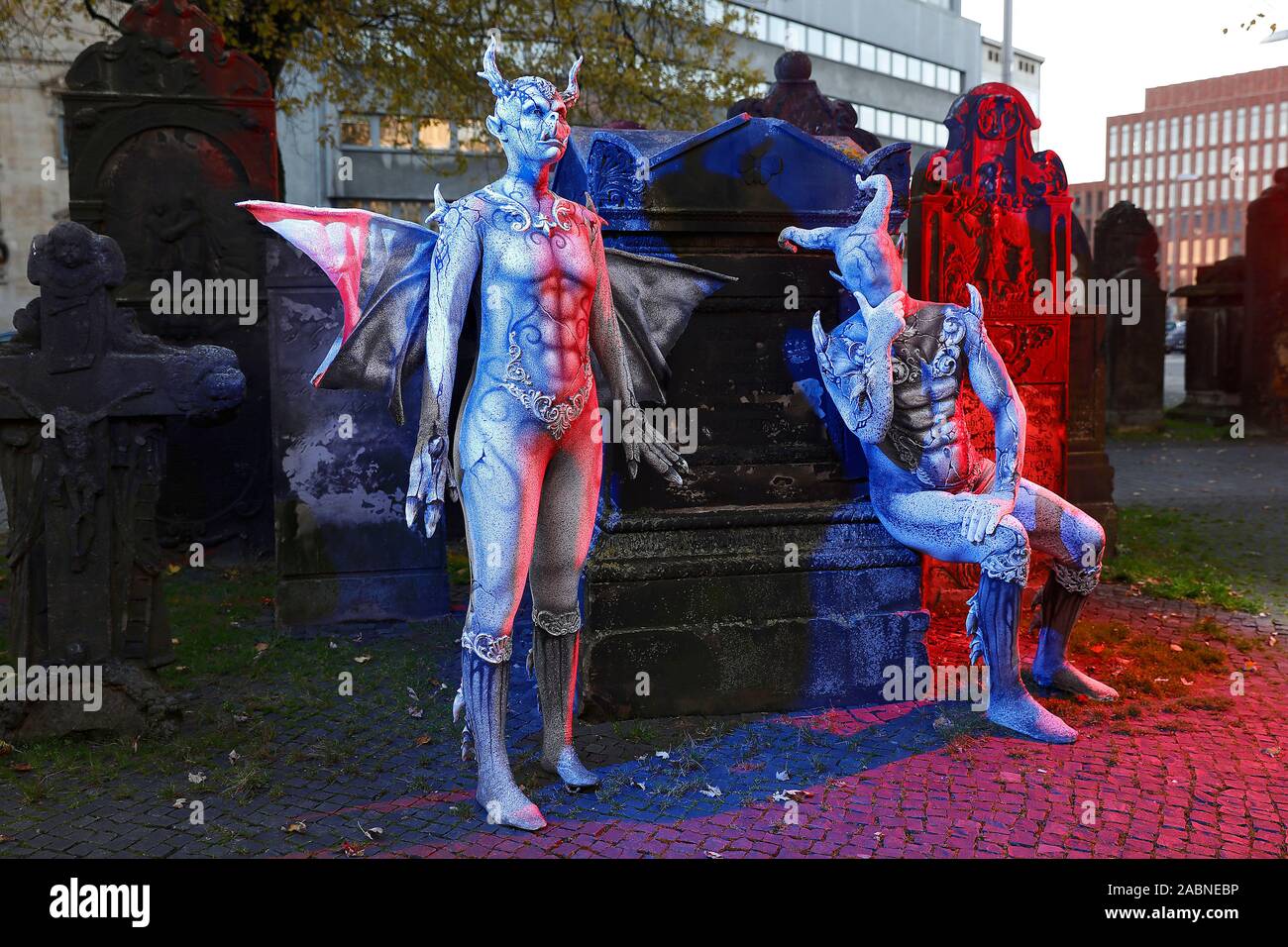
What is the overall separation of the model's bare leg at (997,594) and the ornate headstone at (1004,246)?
201 cm

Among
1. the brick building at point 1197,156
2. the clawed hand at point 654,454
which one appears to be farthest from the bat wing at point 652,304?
the brick building at point 1197,156

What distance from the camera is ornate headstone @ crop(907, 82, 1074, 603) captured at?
7352mm

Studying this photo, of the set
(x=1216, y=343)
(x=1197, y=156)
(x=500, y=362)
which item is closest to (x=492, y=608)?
(x=500, y=362)

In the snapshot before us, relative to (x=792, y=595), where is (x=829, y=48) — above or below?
above

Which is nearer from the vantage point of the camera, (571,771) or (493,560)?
(493,560)

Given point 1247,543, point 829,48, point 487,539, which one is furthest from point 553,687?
point 829,48

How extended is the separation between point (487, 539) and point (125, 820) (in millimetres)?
1661

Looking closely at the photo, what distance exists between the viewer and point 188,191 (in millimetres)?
9367

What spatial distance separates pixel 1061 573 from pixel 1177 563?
12.6 ft

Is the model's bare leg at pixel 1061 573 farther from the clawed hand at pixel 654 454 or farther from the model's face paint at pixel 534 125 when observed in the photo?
the model's face paint at pixel 534 125

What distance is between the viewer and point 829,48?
148 ft

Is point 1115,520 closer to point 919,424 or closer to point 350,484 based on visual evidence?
point 919,424

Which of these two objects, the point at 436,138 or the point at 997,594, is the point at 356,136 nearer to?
the point at 436,138

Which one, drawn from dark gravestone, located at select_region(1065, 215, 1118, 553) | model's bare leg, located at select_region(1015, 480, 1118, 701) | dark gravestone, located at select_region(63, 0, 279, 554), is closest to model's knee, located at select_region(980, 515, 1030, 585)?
model's bare leg, located at select_region(1015, 480, 1118, 701)
